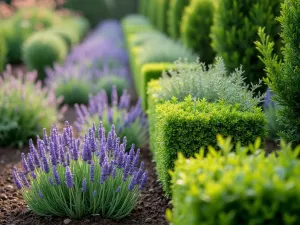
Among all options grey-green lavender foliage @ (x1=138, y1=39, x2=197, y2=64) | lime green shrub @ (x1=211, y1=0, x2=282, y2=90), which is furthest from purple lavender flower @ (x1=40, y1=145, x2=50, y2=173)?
grey-green lavender foliage @ (x1=138, y1=39, x2=197, y2=64)

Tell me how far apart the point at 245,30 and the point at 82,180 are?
10.7 ft

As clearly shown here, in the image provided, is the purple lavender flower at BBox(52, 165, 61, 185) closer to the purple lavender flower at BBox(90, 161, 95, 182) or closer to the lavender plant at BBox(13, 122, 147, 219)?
the lavender plant at BBox(13, 122, 147, 219)

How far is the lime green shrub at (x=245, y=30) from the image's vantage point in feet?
18.7

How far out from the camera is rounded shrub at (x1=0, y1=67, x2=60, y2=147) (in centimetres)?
600

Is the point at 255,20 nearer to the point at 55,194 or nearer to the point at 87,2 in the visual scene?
the point at 55,194

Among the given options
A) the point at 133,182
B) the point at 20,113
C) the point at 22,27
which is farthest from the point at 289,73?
the point at 22,27

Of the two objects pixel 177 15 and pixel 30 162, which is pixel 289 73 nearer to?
pixel 30 162

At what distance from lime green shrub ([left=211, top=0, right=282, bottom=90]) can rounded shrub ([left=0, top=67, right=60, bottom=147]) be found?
2670mm

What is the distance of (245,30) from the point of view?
5773 millimetres

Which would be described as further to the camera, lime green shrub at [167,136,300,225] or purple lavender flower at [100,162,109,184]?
purple lavender flower at [100,162,109,184]

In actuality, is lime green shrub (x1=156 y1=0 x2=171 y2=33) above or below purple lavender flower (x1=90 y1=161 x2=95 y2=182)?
above

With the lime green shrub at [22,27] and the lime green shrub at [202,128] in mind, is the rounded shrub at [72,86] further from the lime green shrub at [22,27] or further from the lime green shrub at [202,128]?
the lime green shrub at [22,27]

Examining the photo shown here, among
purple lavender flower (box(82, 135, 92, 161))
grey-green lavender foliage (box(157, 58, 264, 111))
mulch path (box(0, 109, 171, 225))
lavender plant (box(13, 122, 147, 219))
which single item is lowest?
mulch path (box(0, 109, 171, 225))

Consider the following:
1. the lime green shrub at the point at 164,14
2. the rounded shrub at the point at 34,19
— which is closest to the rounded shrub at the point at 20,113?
the lime green shrub at the point at 164,14
